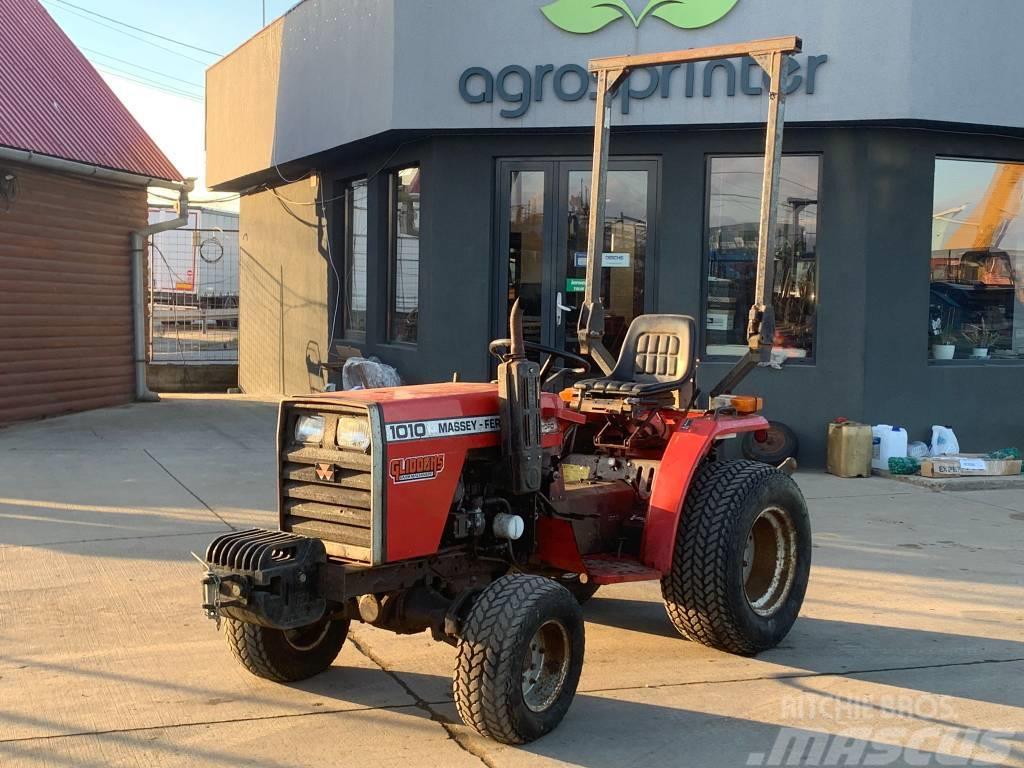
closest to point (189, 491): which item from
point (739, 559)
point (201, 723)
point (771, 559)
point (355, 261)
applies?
point (201, 723)

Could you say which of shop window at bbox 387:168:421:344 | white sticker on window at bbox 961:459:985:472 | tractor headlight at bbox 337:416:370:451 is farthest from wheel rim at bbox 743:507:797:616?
shop window at bbox 387:168:421:344

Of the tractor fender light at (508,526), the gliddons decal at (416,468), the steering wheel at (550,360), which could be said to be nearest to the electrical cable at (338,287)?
the steering wheel at (550,360)

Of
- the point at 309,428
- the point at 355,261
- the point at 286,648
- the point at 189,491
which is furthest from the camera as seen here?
the point at 355,261

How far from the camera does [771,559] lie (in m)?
5.48

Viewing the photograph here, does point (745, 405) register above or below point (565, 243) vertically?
below

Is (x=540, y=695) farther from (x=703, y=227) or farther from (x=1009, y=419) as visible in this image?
(x=1009, y=419)

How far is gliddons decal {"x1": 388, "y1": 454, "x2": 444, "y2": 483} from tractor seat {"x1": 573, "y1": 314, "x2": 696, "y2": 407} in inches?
51.5

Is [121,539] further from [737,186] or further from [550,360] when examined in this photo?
[737,186]

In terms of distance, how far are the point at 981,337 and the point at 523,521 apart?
7.99 m

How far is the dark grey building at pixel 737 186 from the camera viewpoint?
32.7ft

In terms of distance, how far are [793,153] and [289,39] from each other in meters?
6.66

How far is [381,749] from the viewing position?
13.1 feet

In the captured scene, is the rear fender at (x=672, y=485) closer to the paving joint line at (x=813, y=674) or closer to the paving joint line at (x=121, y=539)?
the paving joint line at (x=813, y=674)

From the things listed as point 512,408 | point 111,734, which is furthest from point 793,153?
point 111,734
